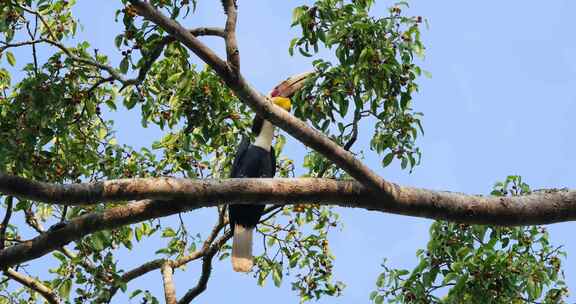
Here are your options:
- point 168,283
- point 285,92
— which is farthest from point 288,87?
point 168,283

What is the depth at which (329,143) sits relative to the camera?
142 inches

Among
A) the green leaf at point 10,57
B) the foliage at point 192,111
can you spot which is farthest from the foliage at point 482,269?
the green leaf at point 10,57

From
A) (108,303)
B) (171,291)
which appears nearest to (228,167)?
(171,291)

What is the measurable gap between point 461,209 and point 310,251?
2709mm

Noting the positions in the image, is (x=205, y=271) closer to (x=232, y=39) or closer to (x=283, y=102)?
(x=283, y=102)

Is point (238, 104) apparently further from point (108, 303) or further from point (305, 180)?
point (305, 180)

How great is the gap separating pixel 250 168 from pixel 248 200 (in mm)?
2719

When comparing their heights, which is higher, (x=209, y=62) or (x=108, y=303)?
(x=209, y=62)

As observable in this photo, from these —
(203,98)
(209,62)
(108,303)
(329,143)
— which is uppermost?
(203,98)

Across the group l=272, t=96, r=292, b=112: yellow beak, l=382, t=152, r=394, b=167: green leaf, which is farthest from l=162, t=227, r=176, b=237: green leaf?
l=382, t=152, r=394, b=167: green leaf

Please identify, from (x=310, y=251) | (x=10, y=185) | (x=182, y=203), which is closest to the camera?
(x=10, y=185)

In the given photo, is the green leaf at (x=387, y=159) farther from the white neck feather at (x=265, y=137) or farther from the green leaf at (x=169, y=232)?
the green leaf at (x=169, y=232)

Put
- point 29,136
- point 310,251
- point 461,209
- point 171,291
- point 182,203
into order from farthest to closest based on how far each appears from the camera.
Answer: point 310,251 < point 171,291 < point 29,136 < point 461,209 < point 182,203

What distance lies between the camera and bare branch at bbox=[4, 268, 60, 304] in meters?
5.59
